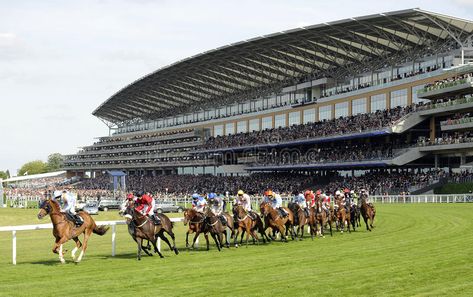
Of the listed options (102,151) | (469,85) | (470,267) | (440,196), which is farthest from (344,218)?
(102,151)

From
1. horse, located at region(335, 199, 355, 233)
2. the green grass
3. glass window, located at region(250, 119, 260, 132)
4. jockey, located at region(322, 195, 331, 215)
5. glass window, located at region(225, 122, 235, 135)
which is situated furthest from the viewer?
glass window, located at region(225, 122, 235, 135)

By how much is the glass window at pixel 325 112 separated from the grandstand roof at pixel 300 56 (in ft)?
11.1

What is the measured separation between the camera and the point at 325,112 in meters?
66.7

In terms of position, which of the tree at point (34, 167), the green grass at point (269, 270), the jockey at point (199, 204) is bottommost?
the green grass at point (269, 270)

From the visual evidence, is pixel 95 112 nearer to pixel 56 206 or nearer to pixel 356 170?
pixel 356 170

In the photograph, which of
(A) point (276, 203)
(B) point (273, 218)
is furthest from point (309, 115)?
(B) point (273, 218)

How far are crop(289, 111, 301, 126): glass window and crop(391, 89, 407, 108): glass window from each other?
15.6 meters

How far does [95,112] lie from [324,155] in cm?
7059

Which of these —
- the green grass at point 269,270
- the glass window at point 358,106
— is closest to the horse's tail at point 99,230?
the green grass at point 269,270

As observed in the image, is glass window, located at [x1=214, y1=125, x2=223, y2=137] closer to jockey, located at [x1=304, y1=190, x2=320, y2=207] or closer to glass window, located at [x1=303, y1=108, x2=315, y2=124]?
glass window, located at [x1=303, y1=108, x2=315, y2=124]

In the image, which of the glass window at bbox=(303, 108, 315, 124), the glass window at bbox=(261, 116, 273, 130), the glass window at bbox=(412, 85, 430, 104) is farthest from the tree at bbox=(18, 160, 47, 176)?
the glass window at bbox=(412, 85, 430, 104)

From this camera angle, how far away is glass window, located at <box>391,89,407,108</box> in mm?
55688

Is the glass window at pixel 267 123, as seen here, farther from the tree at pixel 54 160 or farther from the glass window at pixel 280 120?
the tree at pixel 54 160

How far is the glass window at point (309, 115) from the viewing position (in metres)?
68.7
